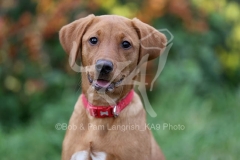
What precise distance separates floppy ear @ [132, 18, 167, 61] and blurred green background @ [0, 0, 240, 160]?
2.18 meters

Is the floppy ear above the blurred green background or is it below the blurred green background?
above

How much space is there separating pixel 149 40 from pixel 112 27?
0.40 m

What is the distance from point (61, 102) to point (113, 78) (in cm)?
294

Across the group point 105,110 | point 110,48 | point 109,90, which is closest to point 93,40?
point 110,48

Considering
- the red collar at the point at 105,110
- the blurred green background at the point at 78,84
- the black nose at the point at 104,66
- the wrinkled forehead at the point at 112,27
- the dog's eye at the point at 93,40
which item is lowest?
the blurred green background at the point at 78,84

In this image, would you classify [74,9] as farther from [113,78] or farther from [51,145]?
[113,78]

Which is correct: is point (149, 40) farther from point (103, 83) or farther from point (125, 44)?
point (103, 83)

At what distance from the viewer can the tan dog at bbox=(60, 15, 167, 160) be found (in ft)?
15.2

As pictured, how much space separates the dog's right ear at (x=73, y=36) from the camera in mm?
4863

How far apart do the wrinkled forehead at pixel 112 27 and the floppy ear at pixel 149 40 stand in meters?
0.06

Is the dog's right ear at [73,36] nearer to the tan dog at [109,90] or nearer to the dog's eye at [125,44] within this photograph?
the tan dog at [109,90]

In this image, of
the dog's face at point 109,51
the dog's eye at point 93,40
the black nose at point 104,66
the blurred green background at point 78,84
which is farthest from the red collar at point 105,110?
the blurred green background at point 78,84

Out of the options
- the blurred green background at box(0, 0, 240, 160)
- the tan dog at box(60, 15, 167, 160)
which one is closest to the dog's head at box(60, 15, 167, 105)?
the tan dog at box(60, 15, 167, 160)

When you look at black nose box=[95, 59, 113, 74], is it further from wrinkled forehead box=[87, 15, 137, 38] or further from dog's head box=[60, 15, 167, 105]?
wrinkled forehead box=[87, 15, 137, 38]
